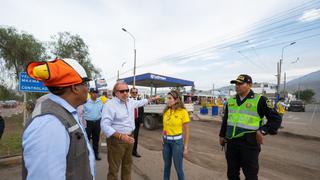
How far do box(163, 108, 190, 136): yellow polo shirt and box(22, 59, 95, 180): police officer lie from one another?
7.25 ft

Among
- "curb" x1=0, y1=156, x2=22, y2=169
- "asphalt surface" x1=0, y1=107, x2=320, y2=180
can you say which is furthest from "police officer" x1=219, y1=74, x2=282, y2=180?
"curb" x1=0, y1=156, x2=22, y2=169

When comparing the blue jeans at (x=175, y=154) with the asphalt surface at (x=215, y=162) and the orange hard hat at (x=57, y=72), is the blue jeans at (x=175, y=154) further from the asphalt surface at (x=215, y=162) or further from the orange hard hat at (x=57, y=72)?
the orange hard hat at (x=57, y=72)

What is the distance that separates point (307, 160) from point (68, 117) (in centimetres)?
686

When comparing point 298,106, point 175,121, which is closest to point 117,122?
point 175,121

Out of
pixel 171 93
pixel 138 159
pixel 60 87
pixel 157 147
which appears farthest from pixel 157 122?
pixel 60 87

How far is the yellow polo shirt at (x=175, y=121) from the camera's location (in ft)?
11.1

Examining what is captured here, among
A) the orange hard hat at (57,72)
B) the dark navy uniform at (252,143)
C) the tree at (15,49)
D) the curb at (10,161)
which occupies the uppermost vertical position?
the tree at (15,49)

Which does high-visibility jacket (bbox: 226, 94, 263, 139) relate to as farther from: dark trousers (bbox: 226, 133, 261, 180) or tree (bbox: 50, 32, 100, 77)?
tree (bbox: 50, 32, 100, 77)

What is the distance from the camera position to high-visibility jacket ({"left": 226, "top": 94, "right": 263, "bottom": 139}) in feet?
9.36

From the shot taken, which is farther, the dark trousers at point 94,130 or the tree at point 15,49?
the tree at point 15,49

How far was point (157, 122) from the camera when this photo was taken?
1048cm

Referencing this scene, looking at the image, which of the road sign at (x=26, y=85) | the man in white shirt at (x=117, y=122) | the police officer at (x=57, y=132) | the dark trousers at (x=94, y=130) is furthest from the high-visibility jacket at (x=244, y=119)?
the road sign at (x=26, y=85)

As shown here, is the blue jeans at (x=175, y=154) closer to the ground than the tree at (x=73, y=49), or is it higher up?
closer to the ground

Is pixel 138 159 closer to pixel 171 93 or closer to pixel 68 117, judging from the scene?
pixel 171 93
